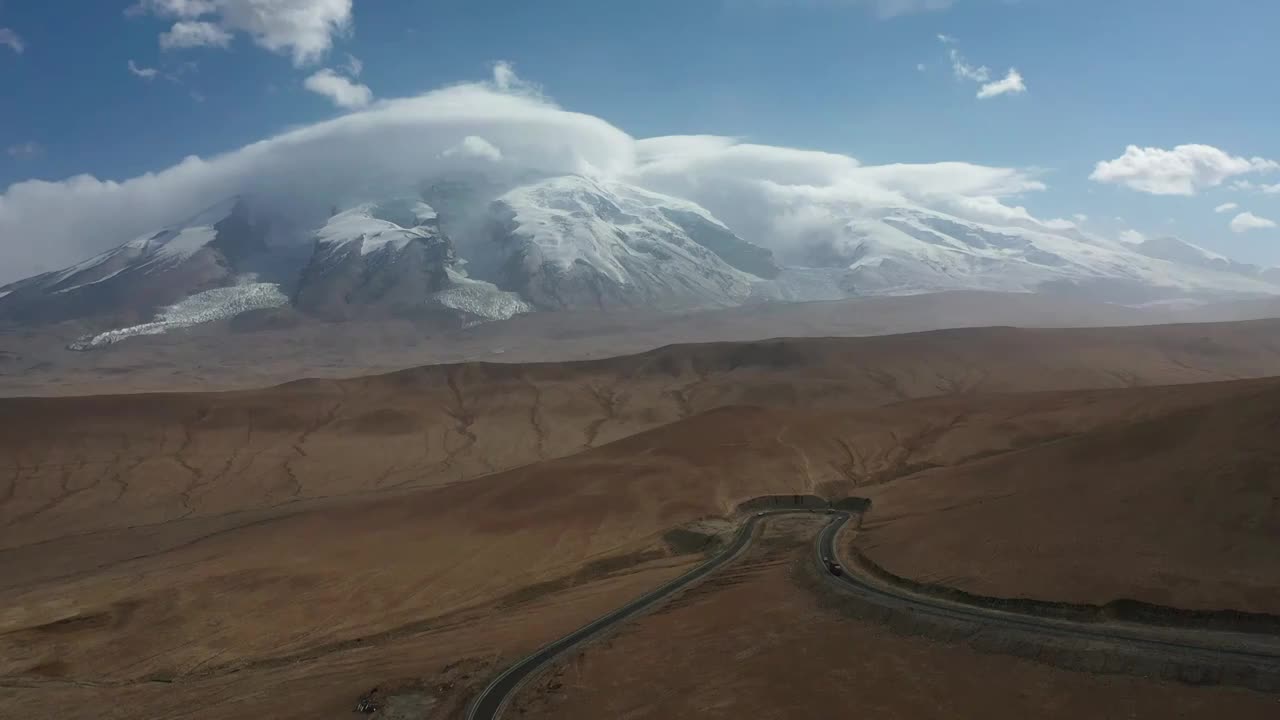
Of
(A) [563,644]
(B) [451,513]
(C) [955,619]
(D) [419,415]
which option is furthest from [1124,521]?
(D) [419,415]

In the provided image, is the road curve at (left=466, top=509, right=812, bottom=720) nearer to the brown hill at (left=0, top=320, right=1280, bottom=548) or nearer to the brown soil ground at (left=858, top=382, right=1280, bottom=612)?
the brown soil ground at (left=858, top=382, right=1280, bottom=612)

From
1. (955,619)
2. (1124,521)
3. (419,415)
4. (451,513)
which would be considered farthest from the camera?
(419,415)

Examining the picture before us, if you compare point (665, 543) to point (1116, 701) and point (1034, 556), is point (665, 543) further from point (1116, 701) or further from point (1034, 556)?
point (1116, 701)

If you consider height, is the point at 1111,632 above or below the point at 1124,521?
below

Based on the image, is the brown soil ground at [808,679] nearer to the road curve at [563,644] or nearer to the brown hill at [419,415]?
the road curve at [563,644]

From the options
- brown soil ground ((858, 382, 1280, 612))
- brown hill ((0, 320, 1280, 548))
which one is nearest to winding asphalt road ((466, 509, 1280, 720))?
brown soil ground ((858, 382, 1280, 612))

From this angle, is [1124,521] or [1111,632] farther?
[1124,521]

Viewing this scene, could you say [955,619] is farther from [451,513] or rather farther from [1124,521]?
[451,513]

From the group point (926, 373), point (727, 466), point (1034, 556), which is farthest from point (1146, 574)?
point (926, 373)
